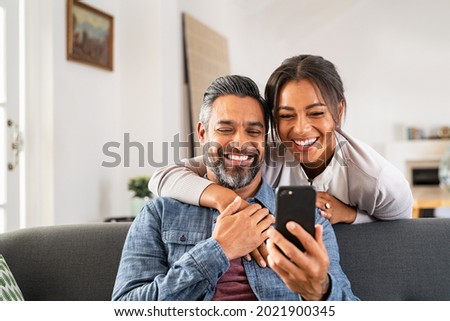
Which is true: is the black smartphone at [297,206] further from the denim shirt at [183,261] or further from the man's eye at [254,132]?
the man's eye at [254,132]

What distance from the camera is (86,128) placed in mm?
3986

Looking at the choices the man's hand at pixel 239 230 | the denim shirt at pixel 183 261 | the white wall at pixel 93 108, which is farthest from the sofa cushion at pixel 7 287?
the white wall at pixel 93 108

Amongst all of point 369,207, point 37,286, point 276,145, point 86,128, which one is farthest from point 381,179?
point 86,128

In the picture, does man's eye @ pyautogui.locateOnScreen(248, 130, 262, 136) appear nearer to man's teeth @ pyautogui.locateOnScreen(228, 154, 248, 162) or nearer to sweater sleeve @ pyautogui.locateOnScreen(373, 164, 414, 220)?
man's teeth @ pyautogui.locateOnScreen(228, 154, 248, 162)

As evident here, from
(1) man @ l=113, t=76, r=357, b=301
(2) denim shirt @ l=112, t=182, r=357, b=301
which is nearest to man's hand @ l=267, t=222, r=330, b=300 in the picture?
(1) man @ l=113, t=76, r=357, b=301

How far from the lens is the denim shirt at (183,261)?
1.47 meters

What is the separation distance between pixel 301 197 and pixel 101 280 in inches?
31.0

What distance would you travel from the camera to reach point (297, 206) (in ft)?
4.29

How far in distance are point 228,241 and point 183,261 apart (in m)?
0.12

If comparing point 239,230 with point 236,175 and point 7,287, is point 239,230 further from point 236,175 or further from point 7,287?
point 7,287

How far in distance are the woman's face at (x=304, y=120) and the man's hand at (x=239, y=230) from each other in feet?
0.84

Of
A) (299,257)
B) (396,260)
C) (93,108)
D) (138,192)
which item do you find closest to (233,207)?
(299,257)

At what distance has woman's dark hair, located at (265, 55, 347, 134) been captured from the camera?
169 cm

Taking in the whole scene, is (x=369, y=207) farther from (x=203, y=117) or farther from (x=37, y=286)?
(x=37, y=286)
